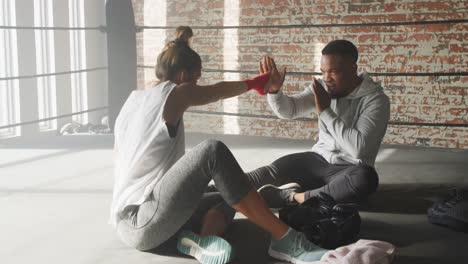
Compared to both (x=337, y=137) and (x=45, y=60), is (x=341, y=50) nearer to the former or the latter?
(x=337, y=137)

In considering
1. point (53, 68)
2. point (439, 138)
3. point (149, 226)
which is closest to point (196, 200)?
point (149, 226)

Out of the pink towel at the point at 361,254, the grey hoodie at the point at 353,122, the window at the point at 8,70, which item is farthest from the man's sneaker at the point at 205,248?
the window at the point at 8,70

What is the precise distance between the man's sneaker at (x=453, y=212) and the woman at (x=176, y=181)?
0.77 meters

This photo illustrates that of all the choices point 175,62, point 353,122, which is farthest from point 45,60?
point 175,62

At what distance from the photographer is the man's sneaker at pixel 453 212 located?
97.6 inches

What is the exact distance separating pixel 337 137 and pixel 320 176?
242 millimetres

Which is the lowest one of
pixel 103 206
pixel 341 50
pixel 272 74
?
pixel 103 206

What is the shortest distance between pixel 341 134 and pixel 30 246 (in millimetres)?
1382

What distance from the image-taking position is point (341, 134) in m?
2.66

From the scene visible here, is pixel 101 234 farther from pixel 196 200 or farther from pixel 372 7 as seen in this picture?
pixel 372 7

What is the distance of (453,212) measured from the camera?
2521 mm

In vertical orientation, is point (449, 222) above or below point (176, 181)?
below

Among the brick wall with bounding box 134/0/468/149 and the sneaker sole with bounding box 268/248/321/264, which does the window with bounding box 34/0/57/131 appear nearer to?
the brick wall with bounding box 134/0/468/149

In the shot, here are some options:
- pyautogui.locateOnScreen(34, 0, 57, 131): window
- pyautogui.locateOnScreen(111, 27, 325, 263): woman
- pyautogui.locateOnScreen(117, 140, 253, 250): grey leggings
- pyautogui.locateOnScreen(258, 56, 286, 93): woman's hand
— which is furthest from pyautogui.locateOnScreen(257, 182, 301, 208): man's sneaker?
pyautogui.locateOnScreen(34, 0, 57, 131): window
